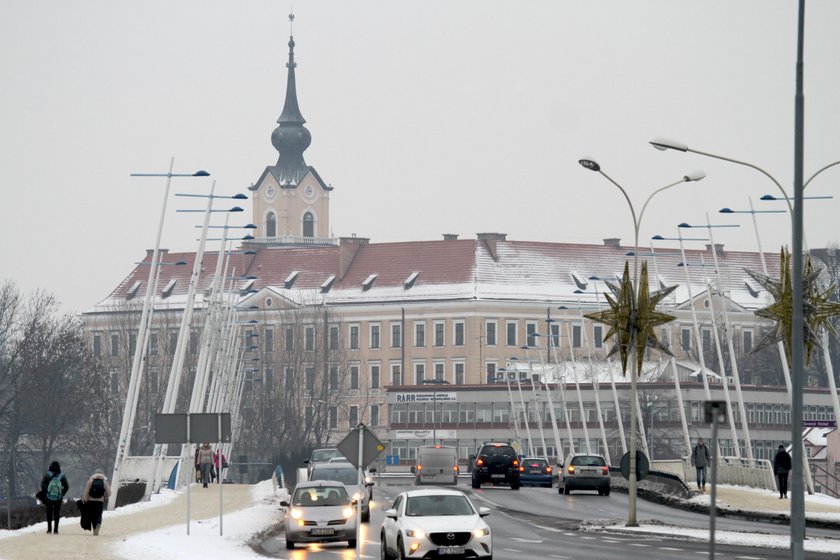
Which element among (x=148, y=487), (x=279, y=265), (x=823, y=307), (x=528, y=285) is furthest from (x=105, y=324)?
(x=823, y=307)

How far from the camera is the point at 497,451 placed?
253ft

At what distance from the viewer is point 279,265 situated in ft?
613

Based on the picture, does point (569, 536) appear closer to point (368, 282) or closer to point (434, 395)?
point (434, 395)

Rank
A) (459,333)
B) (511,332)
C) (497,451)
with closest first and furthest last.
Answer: (497,451), (459,333), (511,332)

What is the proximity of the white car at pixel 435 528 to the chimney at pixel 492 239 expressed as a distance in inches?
5717

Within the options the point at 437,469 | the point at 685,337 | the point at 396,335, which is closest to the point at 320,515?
the point at 437,469

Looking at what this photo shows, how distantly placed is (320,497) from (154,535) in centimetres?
333

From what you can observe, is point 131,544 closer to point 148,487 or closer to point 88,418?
point 148,487

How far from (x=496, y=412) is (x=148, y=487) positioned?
93.0m

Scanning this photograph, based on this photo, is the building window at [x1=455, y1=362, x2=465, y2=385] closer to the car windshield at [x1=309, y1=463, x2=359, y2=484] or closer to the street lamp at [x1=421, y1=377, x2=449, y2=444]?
the street lamp at [x1=421, y1=377, x2=449, y2=444]

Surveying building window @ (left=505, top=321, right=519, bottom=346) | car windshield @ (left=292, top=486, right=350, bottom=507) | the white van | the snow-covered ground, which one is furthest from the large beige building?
car windshield @ (left=292, top=486, right=350, bottom=507)

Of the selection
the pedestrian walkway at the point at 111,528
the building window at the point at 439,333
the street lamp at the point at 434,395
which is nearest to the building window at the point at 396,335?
the building window at the point at 439,333

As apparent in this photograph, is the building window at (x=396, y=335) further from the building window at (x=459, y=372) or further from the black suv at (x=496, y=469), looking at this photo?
the black suv at (x=496, y=469)

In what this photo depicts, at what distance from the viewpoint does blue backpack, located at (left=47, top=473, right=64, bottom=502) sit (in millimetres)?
39188
